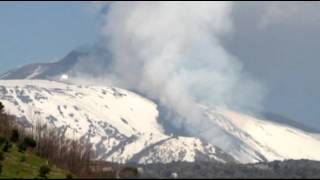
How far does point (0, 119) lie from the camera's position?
496 feet

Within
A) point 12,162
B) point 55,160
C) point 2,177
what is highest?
point 55,160

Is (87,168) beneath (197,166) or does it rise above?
beneath

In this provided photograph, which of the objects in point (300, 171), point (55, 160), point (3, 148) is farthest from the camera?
point (300, 171)

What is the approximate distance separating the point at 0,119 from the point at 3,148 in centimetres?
3554

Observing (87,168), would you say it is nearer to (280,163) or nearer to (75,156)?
(75,156)

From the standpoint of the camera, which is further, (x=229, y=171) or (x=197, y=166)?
(x=197, y=166)

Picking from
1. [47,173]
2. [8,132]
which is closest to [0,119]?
[8,132]

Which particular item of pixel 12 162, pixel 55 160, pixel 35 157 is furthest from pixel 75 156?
pixel 12 162

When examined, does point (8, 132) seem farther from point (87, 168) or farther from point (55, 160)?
point (87, 168)

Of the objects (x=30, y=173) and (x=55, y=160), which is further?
(x=55, y=160)

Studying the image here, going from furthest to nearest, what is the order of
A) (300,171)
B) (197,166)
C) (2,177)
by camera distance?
1. (197,166)
2. (300,171)
3. (2,177)

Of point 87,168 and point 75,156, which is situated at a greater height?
point 75,156

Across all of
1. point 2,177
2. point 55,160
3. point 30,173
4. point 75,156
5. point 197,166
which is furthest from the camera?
point 197,166

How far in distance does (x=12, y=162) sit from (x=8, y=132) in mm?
34813
